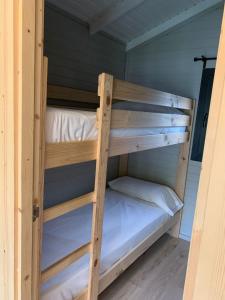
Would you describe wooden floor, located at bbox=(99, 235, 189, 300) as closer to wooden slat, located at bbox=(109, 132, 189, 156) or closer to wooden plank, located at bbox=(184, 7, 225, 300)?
wooden slat, located at bbox=(109, 132, 189, 156)

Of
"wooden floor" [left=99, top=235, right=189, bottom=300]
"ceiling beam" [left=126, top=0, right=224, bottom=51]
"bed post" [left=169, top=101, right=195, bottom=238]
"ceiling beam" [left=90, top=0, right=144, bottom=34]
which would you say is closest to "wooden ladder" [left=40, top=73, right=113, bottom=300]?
"wooden floor" [left=99, top=235, right=189, bottom=300]

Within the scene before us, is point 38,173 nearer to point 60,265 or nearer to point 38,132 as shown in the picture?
point 38,132

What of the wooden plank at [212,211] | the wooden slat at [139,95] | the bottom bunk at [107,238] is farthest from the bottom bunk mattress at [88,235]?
the wooden slat at [139,95]

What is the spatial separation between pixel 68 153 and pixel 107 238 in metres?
1.03

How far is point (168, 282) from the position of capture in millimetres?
2137

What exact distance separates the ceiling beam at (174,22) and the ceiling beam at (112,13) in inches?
26.1

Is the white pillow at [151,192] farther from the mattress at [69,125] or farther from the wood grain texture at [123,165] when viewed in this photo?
the mattress at [69,125]

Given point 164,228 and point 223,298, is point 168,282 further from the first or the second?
point 223,298

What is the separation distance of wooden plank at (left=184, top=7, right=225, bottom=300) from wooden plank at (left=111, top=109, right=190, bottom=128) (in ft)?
3.01

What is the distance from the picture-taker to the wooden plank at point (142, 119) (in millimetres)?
1496

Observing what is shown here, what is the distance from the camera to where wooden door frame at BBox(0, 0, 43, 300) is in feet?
2.87

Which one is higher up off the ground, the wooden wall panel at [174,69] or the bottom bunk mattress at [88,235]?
the wooden wall panel at [174,69]
